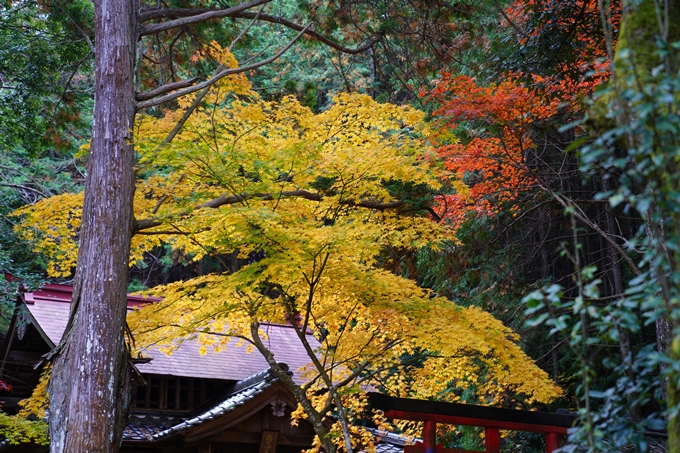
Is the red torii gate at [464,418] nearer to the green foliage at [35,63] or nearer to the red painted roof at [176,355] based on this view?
the red painted roof at [176,355]

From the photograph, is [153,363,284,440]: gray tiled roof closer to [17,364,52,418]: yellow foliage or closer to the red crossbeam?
[17,364,52,418]: yellow foliage

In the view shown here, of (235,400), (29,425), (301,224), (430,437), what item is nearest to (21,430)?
(29,425)

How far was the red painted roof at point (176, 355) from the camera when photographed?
10.4 m

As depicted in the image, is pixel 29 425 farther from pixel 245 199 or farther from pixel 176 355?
pixel 245 199

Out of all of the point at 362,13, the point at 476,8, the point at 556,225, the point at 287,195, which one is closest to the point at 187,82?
the point at 287,195

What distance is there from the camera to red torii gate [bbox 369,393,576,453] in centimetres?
612

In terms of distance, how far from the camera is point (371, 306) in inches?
306

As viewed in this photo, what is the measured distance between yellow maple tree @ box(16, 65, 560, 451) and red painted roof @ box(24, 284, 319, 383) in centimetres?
226

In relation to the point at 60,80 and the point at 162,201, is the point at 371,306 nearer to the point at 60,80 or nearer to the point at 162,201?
the point at 162,201

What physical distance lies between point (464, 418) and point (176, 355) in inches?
240

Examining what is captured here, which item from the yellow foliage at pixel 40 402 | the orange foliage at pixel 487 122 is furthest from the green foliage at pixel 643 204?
the yellow foliage at pixel 40 402

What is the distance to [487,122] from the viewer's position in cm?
980

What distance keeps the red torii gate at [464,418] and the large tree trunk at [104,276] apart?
2500mm

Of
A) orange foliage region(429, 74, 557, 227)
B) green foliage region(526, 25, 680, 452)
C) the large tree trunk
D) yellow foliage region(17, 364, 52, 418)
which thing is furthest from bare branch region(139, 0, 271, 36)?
green foliage region(526, 25, 680, 452)
